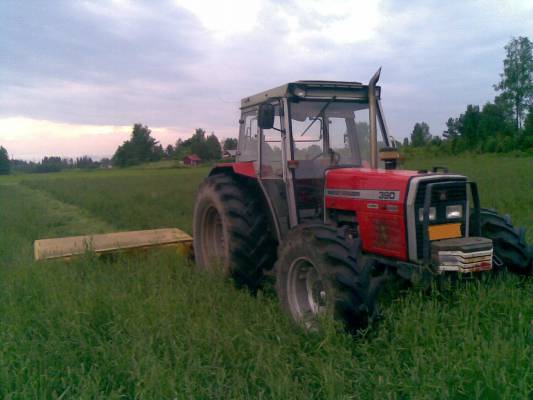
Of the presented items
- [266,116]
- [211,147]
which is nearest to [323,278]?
[266,116]

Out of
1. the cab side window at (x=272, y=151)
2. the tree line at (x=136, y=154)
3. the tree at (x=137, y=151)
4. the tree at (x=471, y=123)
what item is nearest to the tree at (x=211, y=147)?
the tree line at (x=136, y=154)

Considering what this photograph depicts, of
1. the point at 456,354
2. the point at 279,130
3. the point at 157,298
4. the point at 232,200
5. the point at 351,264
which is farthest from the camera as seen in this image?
the point at 232,200

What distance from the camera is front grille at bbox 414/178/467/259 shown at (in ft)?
11.7

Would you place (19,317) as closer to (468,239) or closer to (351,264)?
(351,264)

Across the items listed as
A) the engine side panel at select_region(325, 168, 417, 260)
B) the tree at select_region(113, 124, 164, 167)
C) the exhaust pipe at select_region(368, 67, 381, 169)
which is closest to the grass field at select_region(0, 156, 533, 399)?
the engine side panel at select_region(325, 168, 417, 260)

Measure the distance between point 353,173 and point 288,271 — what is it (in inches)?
41.9

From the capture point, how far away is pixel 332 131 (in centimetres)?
470

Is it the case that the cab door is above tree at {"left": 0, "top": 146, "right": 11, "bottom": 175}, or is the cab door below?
below

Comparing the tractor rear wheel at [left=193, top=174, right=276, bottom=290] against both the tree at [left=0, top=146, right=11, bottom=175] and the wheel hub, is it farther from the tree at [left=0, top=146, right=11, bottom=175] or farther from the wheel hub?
the tree at [left=0, top=146, right=11, bottom=175]

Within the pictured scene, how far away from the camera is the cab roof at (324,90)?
4402mm

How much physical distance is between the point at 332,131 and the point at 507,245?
1950mm

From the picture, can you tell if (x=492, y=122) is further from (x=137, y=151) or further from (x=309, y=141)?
(x=309, y=141)

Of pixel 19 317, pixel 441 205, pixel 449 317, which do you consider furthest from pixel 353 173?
pixel 19 317

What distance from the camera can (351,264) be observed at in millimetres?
3264
